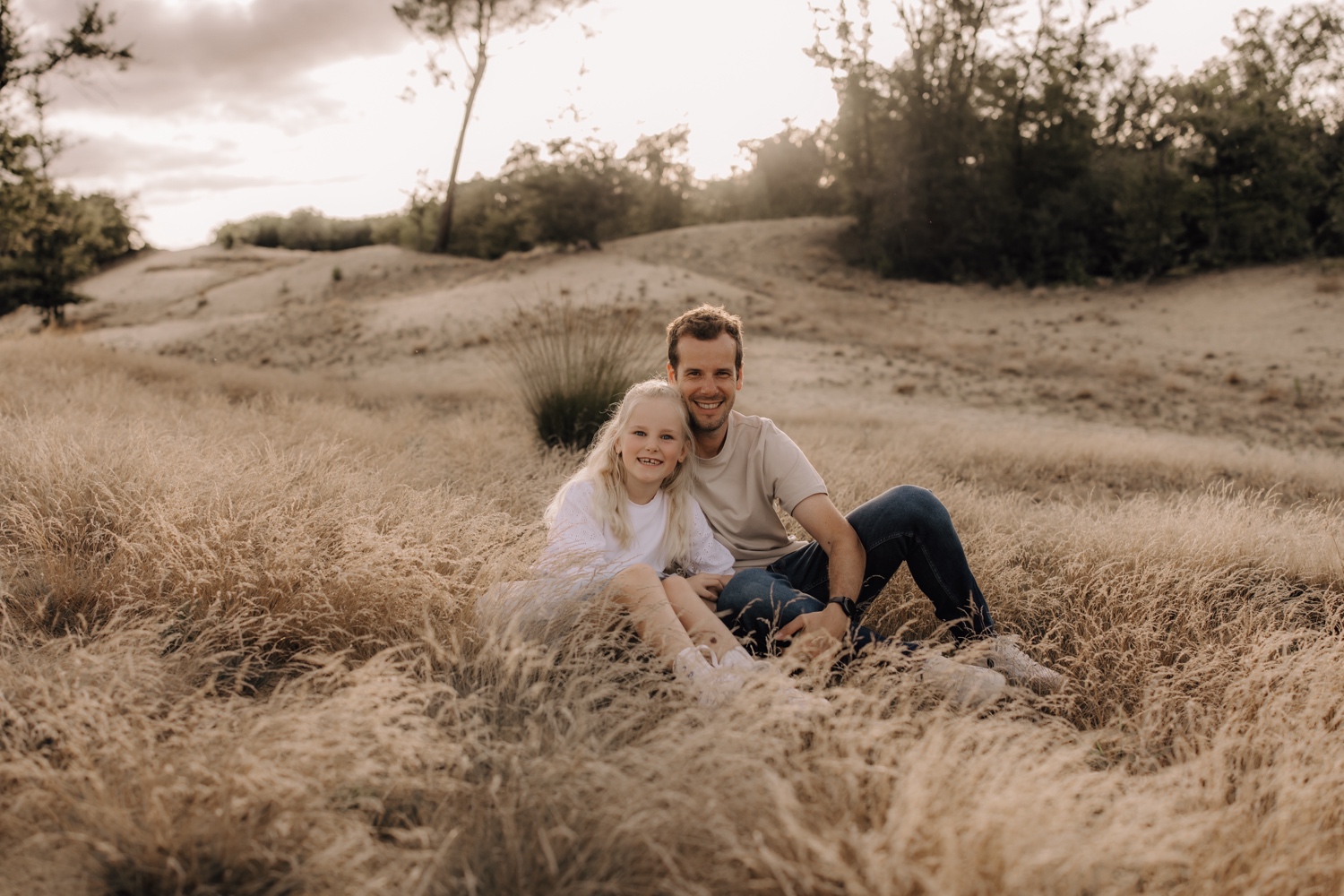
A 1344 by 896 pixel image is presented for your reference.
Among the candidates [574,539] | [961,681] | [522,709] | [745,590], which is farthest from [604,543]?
[961,681]

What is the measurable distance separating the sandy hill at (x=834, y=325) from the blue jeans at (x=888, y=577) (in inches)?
235

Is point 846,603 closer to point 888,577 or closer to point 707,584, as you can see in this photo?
point 888,577

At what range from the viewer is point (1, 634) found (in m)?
2.23

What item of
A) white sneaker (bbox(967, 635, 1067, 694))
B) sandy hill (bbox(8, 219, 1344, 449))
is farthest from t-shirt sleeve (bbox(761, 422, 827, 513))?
sandy hill (bbox(8, 219, 1344, 449))

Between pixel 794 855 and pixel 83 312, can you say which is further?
pixel 83 312

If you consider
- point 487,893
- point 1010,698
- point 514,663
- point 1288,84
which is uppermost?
point 1288,84

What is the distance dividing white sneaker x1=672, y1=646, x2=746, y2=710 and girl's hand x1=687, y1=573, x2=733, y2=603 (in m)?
0.41

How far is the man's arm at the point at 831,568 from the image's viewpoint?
261cm

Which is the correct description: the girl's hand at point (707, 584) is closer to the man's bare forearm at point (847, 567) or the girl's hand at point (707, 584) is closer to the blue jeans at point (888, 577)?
the blue jeans at point (888, 577)

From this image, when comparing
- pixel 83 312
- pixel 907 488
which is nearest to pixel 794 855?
pixel 907 488

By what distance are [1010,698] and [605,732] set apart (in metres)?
1.47

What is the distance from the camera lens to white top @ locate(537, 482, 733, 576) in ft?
8.89

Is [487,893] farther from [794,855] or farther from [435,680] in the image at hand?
[435,680]

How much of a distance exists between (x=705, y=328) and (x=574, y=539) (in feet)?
2.96
